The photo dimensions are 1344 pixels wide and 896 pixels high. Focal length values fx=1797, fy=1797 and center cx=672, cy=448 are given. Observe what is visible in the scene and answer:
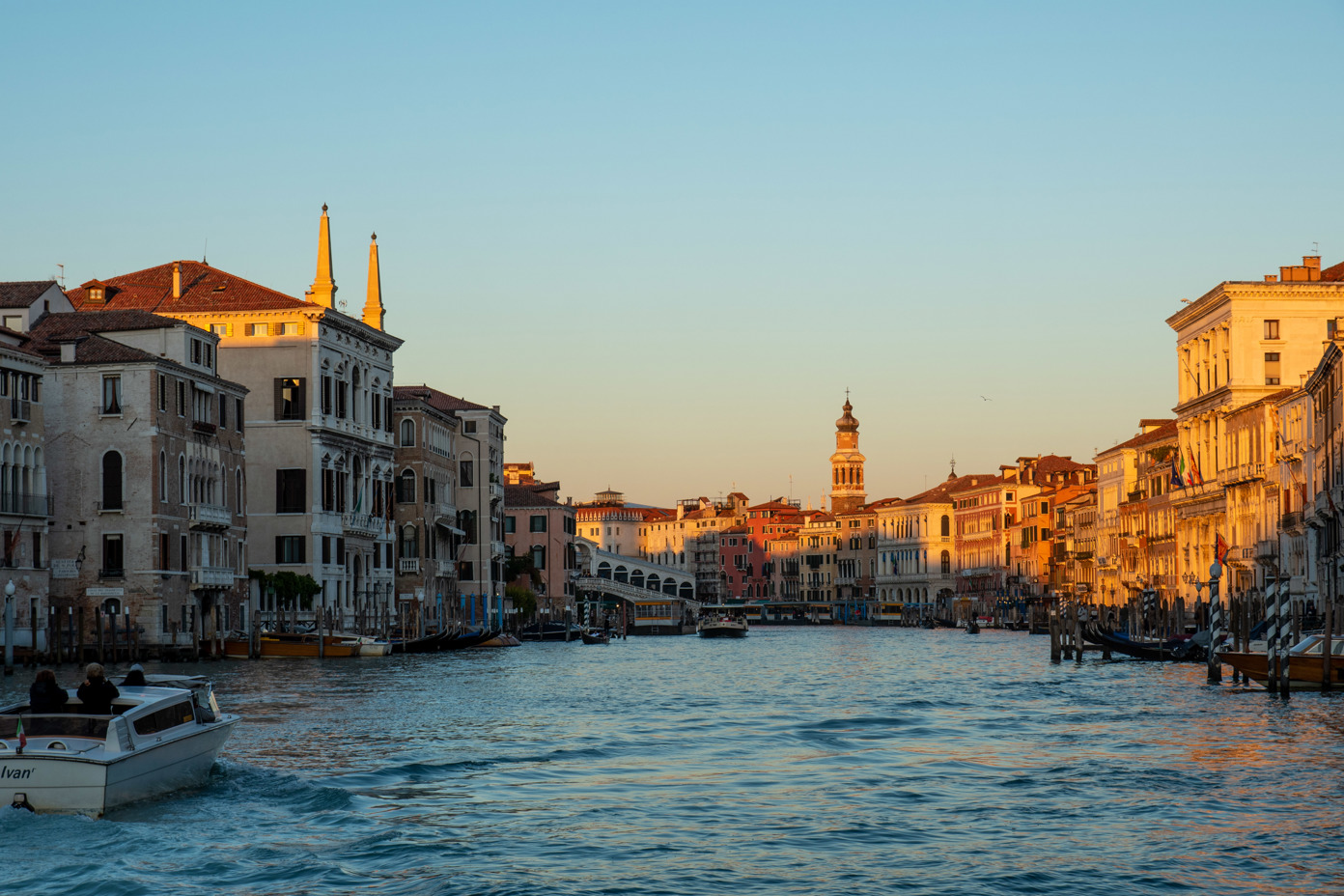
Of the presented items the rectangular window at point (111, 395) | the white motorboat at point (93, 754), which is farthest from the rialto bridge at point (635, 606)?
the white motorboat at point (93, 754)

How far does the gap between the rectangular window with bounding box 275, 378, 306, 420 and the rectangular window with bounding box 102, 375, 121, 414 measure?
12.3m

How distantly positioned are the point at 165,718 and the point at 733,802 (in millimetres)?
5069

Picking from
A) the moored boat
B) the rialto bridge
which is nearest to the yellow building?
the rialto bridge

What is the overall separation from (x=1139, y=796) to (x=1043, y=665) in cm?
2924

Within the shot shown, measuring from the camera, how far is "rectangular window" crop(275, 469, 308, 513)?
5394 cm

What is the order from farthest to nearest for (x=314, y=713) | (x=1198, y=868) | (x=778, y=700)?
(x=778, y=700)
(x=314, y=713)
(x=1198, y=868)

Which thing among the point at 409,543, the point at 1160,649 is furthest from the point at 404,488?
the point at 1160,649

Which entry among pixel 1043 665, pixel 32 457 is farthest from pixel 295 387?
pixel 1043 665

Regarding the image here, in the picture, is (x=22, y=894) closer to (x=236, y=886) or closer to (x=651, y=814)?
(x=236, y=886)

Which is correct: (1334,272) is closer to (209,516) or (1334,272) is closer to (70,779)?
(209,516)

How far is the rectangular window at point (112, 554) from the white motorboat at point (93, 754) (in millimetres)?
27416

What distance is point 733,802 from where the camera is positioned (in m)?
16.3

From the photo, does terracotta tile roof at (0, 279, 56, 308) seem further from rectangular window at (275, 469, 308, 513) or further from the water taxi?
the water taxi

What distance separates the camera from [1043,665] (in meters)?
45.1
